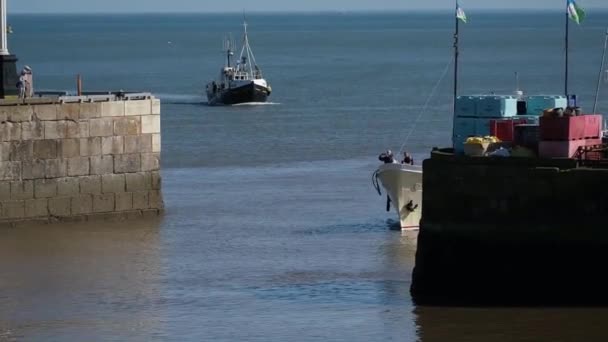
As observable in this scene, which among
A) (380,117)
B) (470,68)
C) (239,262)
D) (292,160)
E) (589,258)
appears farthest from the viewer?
(470,68)

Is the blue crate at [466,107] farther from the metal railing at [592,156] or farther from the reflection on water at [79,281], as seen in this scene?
the metal railing at [592,156]

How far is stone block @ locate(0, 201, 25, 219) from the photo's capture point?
32.0m

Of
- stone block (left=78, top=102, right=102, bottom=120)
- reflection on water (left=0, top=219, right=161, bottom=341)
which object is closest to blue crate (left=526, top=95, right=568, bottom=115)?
reflection on water (left=0, top=219, right=161, bottom=341)

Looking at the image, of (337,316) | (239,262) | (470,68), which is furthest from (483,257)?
(470,68)

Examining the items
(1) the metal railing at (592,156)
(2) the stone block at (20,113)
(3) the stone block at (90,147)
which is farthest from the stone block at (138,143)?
(1) the metal railing at (592,156)

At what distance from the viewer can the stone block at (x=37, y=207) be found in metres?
32.4

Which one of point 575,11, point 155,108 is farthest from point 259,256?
point 575,11

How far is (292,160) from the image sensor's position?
46875 mm

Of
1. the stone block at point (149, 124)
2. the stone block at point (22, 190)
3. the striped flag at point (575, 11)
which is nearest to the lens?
the striped flag at point (575, 11)

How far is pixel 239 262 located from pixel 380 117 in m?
33.3

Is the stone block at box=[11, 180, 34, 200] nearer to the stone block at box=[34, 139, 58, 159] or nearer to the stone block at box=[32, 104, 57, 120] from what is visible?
the stone block at box=[34, 139, 58, 159]

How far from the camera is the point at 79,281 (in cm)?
2773

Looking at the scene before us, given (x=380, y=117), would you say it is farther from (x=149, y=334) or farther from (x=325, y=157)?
(x=149, y=334)

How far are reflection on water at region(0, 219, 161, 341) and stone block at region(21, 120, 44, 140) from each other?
5.31 feet
